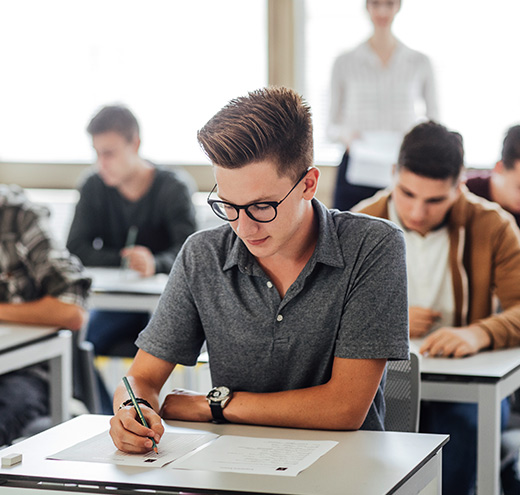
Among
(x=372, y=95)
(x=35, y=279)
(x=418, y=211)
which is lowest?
(x=35, y=279)

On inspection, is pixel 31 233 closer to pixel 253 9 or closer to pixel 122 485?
pixel 122 485

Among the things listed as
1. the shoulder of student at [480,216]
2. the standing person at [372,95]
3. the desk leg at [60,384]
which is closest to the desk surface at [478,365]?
the shoulder of student at [480,216]

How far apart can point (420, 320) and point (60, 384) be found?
1.12 meters

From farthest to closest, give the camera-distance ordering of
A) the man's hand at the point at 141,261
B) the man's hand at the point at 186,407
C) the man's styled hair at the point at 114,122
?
the man's styled hair at the point at 114,122
the man's hand at the point at 141,261
the man's hand at the point at 186,407

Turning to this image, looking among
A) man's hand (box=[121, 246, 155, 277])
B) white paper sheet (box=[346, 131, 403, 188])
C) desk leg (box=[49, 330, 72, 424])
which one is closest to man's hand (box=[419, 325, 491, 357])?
desk leg (box=[49, 330, 72, 424])

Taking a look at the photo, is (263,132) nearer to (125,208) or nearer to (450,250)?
(450,250)

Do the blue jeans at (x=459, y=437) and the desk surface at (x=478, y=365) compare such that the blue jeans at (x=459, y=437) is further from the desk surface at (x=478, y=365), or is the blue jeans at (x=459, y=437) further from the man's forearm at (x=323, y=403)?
the man's forearm at (x=323, y=403)

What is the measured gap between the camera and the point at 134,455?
58.2 inches

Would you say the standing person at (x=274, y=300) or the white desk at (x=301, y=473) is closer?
the white desk at (x=301, y=473)

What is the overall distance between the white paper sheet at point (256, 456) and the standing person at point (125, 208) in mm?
→ 2196

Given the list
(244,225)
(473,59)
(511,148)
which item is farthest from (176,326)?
(473,59)

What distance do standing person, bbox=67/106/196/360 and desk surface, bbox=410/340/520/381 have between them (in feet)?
5.68

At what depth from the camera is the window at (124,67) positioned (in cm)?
504

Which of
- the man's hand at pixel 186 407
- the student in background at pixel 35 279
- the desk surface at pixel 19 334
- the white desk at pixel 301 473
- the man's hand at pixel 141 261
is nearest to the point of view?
the white desk at pixel 301 473
